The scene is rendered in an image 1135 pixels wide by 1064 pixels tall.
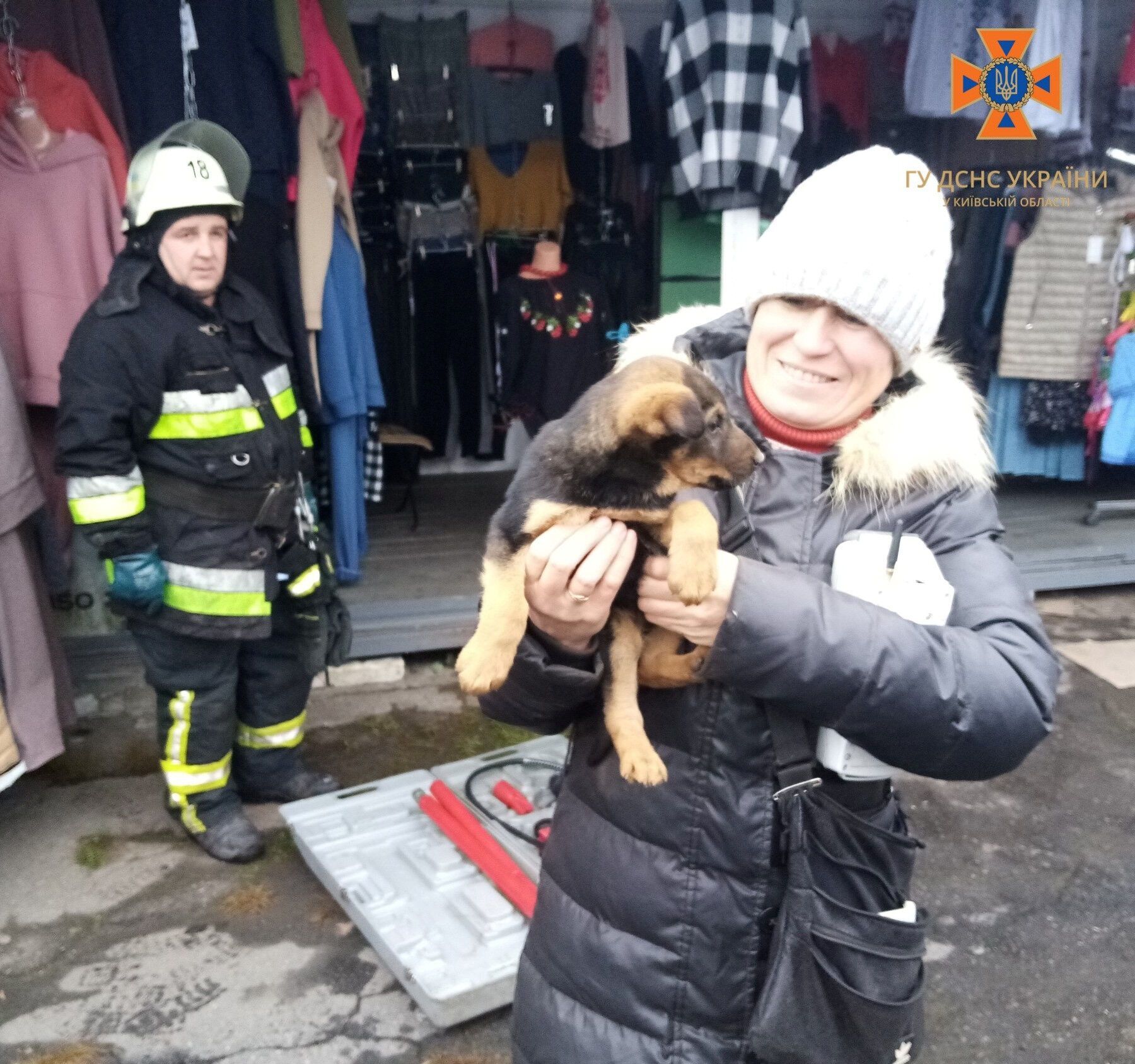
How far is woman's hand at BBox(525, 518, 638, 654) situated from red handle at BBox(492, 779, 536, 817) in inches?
93.2

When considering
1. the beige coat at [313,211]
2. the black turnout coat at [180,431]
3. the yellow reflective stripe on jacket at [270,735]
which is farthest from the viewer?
the beige coat at [313,211]

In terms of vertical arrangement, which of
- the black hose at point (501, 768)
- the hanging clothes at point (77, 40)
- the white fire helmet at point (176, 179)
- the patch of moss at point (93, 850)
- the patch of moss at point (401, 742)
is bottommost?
the patch of moss at point (93, 850)

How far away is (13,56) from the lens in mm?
4301

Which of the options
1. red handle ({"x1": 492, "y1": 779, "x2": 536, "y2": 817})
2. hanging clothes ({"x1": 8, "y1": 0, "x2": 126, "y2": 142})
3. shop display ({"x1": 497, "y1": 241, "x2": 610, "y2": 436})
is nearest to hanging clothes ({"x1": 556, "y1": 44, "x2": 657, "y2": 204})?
shop display ({"x1": 497, "y1": 241, "x2": 610, "y2": 436})

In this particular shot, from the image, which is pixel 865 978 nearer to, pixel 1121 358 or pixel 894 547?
pixel 894 547

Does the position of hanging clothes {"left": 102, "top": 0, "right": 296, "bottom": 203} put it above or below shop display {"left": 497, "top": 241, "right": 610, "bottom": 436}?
above

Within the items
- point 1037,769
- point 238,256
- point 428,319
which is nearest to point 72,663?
point 238,256

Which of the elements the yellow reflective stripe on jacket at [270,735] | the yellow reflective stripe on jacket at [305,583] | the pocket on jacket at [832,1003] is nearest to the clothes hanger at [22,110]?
the yellow reflective stripe on jacket at [305,583]

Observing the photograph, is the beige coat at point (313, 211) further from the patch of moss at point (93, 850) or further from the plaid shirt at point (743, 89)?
the patch of moss at point (93, 850)

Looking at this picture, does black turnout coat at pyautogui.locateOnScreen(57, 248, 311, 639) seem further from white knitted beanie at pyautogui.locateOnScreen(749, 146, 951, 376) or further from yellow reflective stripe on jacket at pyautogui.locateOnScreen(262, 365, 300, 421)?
white knitted beanie at pyautogui.locateOnScreen(749, 146, 951, 376)

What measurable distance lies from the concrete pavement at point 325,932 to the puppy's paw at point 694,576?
2228 mm

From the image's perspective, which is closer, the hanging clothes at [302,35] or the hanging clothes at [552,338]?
the hanging clothes at [302,35]

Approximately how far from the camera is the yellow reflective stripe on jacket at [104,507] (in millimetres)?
3531

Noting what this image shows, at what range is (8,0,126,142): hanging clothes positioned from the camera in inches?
178
